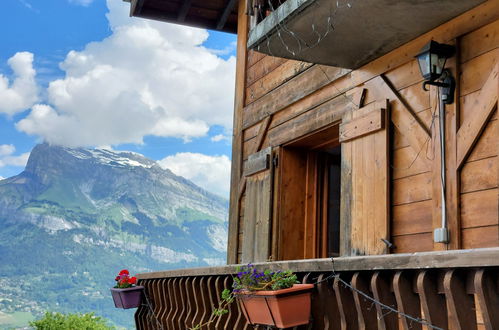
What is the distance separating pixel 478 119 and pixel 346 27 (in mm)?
1212

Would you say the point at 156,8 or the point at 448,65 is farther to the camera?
the point at 156,8

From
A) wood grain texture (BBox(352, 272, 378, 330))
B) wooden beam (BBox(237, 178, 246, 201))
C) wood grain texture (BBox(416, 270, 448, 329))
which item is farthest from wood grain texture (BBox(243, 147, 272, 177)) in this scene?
wood grain texture (BBox(416, 270, 448, 329))

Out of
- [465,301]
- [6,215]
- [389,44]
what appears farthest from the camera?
[6,215]

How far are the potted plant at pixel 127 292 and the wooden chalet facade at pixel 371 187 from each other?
4.8 inches

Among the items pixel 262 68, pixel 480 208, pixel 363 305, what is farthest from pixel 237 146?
pixel 363 305

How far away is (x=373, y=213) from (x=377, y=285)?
2.59 meters

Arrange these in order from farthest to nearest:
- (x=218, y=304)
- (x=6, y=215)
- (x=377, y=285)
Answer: (x=6, y=215) < (x=218, y=304) < (x=377, y=285)

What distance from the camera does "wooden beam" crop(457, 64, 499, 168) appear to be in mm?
4152

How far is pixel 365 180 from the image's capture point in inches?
209

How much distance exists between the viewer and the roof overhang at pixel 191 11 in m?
8.80

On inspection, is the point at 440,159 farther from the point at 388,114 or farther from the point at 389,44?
the point at 389,44

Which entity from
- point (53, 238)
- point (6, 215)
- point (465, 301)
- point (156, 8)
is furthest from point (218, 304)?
point (6, 215)

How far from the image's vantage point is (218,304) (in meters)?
4.50

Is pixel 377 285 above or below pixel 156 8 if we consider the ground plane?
below
